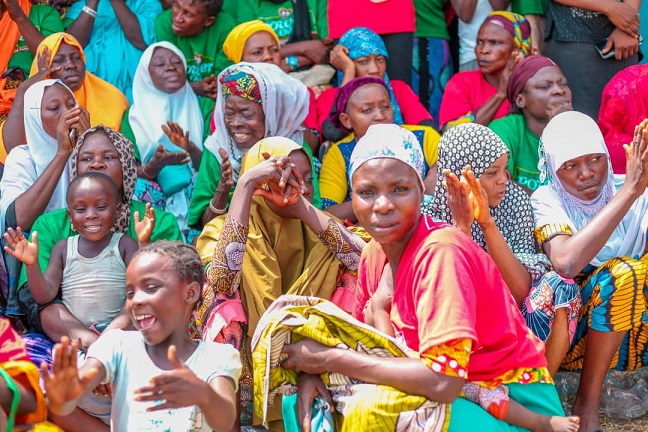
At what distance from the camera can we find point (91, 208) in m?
4.63

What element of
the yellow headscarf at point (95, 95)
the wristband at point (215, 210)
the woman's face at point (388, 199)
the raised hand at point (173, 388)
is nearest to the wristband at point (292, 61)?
the yellow headscarf at point (95, 95)

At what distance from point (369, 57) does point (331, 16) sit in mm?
615

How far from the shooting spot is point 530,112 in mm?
5980

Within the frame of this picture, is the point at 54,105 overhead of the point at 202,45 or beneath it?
beneath

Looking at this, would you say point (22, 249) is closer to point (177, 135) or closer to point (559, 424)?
point (177, 135)

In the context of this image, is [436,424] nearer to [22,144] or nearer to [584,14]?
[22,144]

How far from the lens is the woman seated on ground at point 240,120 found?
220 inches

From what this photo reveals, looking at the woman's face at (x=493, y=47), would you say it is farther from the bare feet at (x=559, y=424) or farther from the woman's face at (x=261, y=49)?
the bare feet at (x=559, y=424)

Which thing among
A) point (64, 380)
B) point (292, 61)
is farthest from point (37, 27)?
point (64, 380)

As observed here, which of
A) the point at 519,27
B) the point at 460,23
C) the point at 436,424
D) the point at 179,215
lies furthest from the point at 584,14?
the point at 436,424

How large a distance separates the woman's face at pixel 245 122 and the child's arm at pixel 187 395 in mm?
2513

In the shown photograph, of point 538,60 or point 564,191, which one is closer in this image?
point 564,191

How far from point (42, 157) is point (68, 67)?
95 cm

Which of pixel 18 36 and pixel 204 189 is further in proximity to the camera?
pixel 18 36
